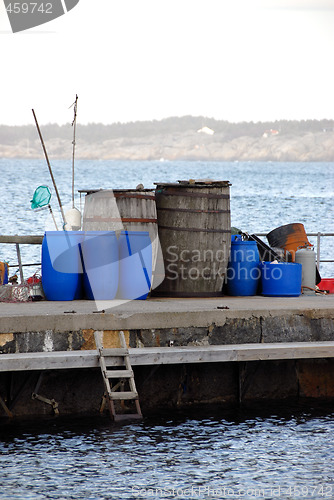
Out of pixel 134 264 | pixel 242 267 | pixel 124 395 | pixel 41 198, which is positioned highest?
pixel 41 198

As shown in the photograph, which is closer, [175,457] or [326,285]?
[175,457]

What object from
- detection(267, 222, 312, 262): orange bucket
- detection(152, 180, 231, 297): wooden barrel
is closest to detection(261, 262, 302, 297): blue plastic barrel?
detection(152, 180, 231, 297): wooden barrel

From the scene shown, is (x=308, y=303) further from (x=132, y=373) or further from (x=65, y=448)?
(x=65, y=448)

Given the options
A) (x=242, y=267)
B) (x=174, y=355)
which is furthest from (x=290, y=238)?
(x=174, y=355)

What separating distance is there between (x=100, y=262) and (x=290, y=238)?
11.1 feet

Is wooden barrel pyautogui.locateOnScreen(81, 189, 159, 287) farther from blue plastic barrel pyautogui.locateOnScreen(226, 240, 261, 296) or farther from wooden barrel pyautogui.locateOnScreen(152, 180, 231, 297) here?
blue plastic barrel pyautogui.locateOnScreen(226, 240, 261, 296)

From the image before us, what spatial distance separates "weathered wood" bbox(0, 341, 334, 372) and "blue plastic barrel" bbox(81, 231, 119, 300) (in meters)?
1.63

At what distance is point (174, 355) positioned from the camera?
8914 mm

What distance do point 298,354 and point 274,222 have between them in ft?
158

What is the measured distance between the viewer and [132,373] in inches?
346

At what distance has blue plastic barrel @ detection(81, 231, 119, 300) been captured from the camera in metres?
10.6

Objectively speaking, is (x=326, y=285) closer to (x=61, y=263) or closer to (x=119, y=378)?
(x=61, y=263)

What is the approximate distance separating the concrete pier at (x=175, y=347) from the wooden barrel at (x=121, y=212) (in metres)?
1.06

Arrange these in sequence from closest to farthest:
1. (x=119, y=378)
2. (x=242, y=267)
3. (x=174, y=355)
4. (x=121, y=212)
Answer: (x=174, y=355) < (x=119, y=378) < (x=121, y=212) < (x=242, y=267)
